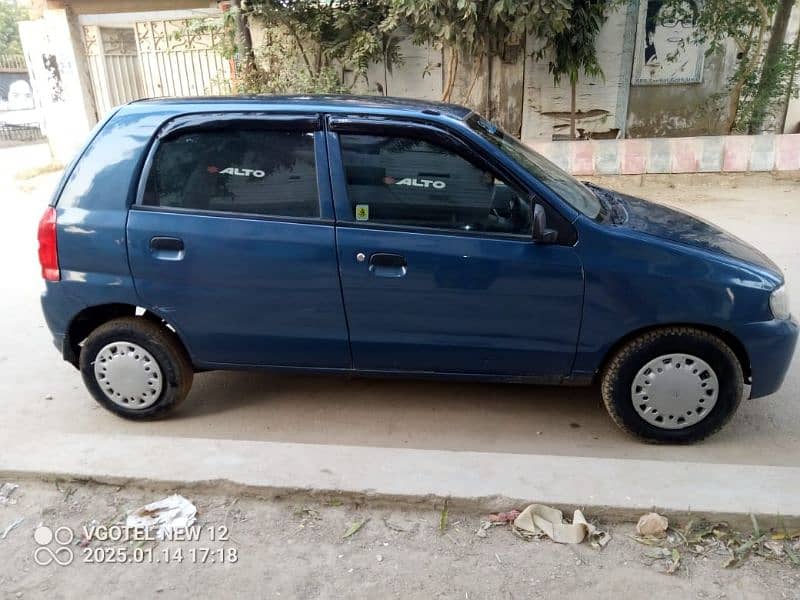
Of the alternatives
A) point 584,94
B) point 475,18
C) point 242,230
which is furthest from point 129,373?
point 584,94

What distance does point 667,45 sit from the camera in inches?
412

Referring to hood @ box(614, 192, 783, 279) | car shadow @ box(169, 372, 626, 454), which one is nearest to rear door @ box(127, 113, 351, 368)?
car shadow @ box(169, 372, 626, 454)

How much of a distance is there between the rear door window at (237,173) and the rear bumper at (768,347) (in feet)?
7.34

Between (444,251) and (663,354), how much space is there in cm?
121

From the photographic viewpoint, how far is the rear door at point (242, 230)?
3.23m

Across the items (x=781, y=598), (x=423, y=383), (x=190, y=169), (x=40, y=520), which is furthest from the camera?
(x=423, y=383)

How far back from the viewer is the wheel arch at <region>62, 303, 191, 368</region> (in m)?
3.52

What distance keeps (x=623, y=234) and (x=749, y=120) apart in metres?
8.58

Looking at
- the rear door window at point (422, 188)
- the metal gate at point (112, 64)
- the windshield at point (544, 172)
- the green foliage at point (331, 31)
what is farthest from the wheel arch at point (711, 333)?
the metal gate at point (112, 64)

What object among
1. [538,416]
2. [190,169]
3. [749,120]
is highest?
[190,169]

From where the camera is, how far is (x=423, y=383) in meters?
4.09

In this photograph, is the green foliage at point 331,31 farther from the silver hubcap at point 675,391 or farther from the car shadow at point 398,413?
the silver hubcap at point 675,391

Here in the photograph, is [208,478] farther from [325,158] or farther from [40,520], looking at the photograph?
[325,158]

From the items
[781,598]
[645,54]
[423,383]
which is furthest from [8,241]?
[645,54]
